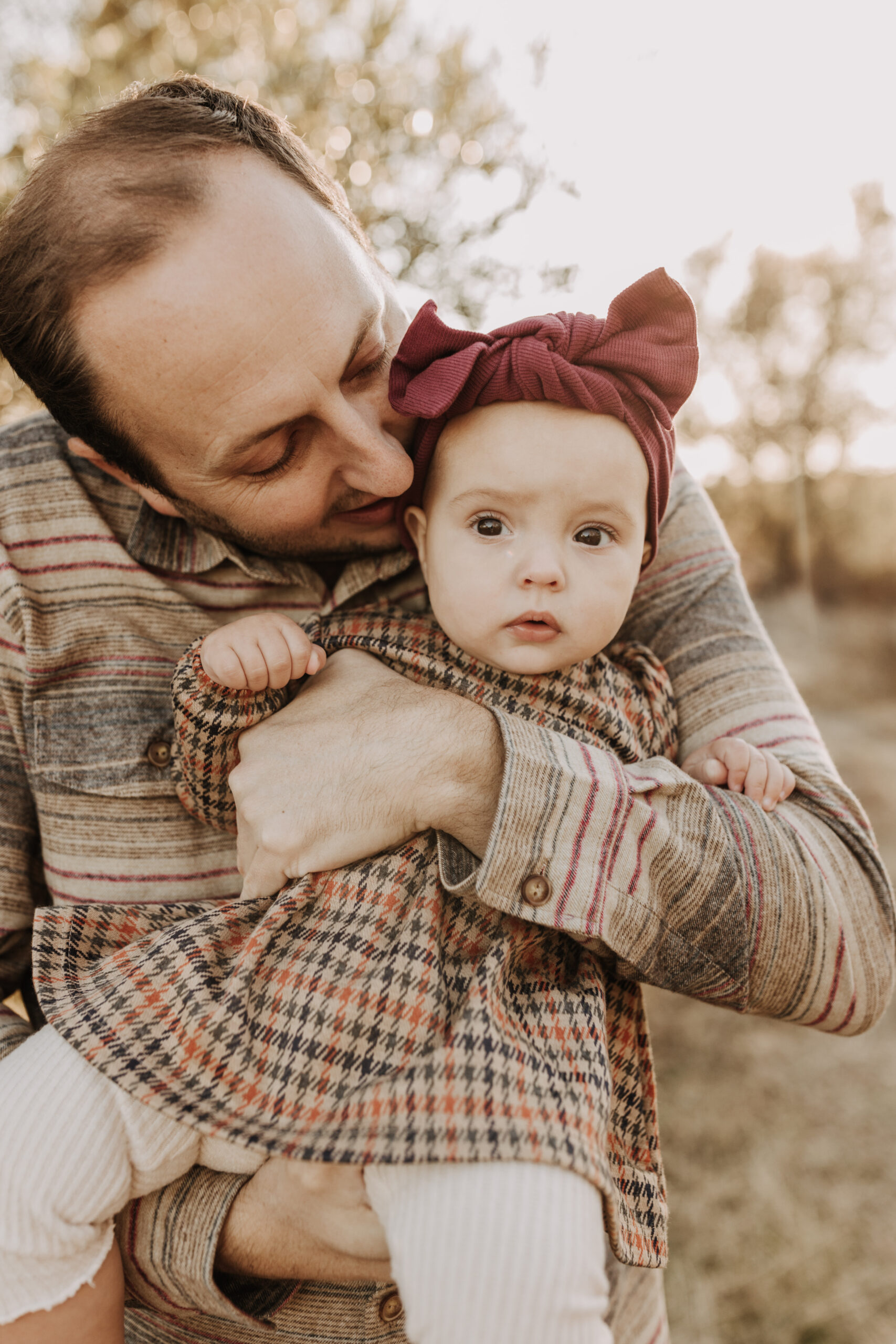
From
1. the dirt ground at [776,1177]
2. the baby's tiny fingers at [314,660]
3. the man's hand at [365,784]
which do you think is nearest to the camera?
the man's hand at [365,784]

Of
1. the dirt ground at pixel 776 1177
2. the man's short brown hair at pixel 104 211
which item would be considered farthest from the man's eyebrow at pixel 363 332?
the dirt ground at pixel 776 1177

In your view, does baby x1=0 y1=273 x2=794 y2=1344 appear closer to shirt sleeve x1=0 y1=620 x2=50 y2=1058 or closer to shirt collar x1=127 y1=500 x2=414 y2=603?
shirt collar x1=127 y1=500 x2=414 y2=603

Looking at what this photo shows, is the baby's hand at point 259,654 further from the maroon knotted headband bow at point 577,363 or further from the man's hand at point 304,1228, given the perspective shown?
the man's hand at point 304,1228

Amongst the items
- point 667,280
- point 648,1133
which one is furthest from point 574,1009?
point 667,280

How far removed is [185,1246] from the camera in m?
1.34

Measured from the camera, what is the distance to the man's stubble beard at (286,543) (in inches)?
68.8

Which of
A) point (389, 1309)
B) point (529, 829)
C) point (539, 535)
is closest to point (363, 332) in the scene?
point (539, 535)

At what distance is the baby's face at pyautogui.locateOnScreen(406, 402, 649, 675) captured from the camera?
4.92 feet

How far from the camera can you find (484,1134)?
3.75ft

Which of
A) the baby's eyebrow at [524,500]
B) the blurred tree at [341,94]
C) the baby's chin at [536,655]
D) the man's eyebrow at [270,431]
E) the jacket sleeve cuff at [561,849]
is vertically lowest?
the jacket sleeve cuff at [561,849]

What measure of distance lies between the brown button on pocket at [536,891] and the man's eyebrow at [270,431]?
89 centimetres

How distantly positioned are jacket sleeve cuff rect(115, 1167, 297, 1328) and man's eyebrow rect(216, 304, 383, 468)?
1199mm

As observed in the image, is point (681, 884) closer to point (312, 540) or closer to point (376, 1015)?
point (376, 1015)

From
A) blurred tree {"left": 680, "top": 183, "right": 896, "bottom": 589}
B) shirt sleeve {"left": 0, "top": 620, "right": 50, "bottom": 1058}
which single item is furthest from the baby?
blurred tree {"left": 680, "top": 183, "right": 896, "bottom": 589}
